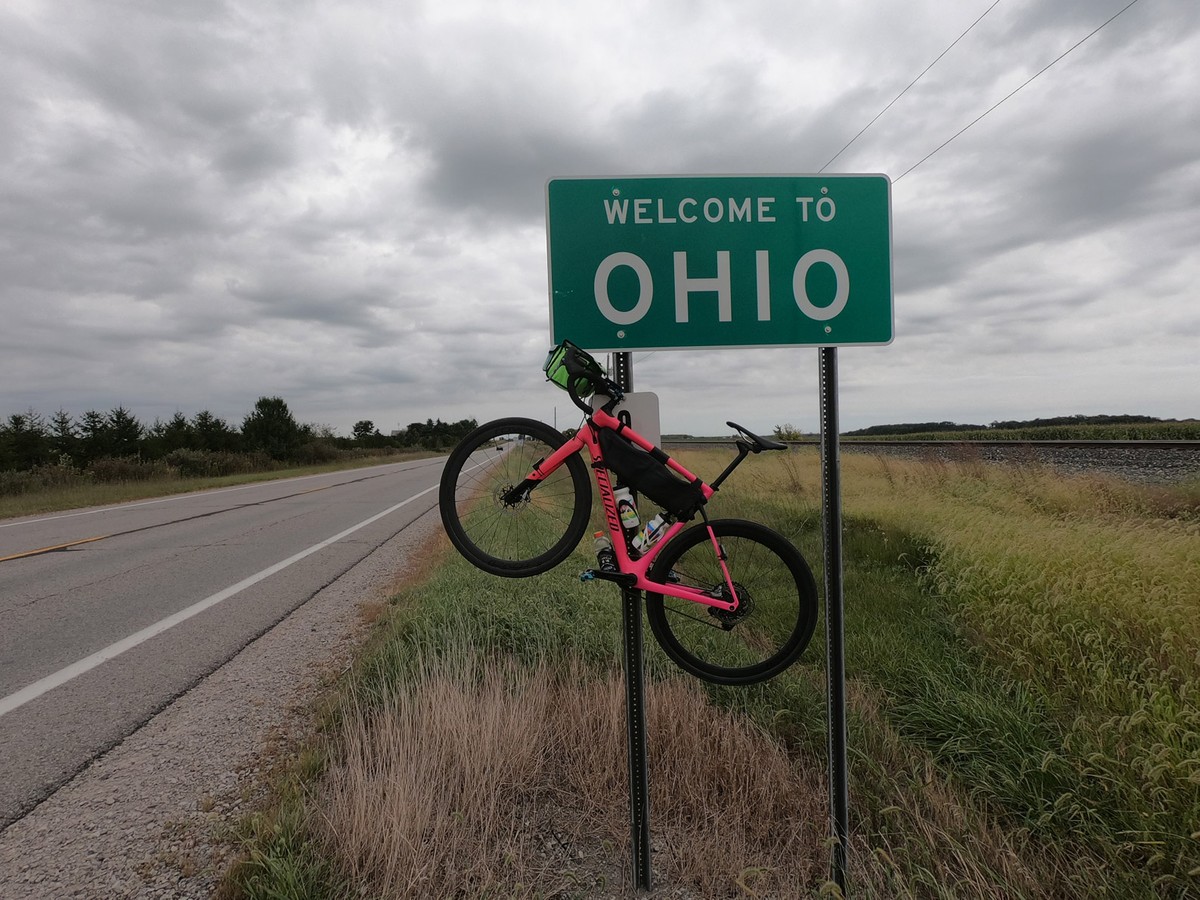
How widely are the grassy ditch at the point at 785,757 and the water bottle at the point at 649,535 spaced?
1.02 metres

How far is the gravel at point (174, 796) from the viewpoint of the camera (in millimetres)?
2307

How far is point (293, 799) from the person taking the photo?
252 centimetres

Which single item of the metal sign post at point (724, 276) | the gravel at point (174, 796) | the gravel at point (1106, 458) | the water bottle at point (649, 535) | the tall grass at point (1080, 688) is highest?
the metal sign post at point (724, 276)

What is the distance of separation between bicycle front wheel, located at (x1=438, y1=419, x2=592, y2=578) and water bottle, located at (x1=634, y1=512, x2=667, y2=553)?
0.63ft

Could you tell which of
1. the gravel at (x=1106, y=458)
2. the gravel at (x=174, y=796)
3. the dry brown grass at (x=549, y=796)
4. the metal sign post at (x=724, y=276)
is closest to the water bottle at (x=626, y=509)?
the metal sign post at (x=724, y=276)

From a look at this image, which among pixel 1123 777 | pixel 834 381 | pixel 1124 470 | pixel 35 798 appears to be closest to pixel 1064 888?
pixel 1123 777

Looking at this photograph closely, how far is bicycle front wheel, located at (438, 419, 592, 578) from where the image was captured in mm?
2262

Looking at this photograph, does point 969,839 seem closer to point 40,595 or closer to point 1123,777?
point 1123,777

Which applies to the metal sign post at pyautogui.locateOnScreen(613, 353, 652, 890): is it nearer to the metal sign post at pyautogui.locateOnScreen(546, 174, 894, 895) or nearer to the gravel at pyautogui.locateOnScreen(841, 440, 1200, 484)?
the metal sign post at pyautogui.locateOnScreen(546, 174, 894, 895)

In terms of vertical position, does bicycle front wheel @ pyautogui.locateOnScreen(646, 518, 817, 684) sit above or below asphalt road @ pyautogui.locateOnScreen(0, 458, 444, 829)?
above

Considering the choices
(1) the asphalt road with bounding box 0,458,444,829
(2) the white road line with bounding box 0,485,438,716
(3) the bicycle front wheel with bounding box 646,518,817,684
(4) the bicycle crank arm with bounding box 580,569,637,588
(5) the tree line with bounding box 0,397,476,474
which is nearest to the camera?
(4) the bicycle crank arm with bounding box 580,569,637,588

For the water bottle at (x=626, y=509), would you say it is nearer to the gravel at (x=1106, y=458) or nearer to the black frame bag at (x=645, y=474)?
the black frame bag at (x=645, y=474)

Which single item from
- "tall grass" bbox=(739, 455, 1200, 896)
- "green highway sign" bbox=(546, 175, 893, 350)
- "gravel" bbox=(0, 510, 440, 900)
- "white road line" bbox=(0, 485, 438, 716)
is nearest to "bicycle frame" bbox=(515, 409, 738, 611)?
"green highway sign" bbox=(546, 175, 893, 350)

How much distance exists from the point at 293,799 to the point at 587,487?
5.32 ft
